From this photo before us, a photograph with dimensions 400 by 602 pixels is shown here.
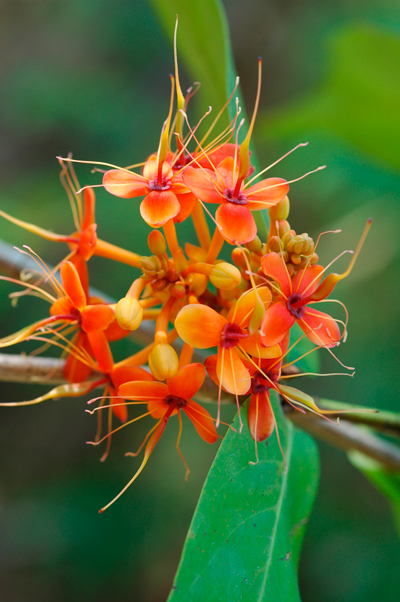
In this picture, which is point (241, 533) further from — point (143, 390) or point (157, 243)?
point (157, 243)

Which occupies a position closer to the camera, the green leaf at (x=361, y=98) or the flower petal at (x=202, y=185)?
the flower petal at (x=202, y=185)

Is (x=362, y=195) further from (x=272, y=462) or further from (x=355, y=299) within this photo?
(x=272, y=462)

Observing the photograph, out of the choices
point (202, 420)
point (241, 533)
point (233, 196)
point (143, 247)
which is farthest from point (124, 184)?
point (143, 247)

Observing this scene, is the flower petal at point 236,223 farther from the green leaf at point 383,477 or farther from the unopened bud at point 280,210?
the green leaf at point 383,477

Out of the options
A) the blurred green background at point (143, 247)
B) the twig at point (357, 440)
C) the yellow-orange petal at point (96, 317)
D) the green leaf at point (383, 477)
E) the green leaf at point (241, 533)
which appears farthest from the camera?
the blurred green background at point (143, 247)

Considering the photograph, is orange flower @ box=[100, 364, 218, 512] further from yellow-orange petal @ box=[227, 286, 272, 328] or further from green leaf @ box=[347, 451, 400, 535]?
green leaf @ box=[347, 451, 400, 535]

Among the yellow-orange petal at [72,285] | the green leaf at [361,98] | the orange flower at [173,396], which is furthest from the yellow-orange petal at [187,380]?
the green leaf at [361,98]

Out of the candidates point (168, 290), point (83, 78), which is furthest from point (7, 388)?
point (168, 290)
